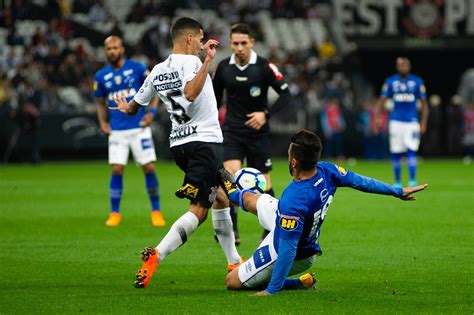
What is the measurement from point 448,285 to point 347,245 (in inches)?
119

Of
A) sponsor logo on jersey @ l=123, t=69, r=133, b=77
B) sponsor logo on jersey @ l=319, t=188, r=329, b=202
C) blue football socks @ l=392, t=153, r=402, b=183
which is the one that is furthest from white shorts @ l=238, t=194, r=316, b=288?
blue football socks @ l=392, t=153, r=402, b=183

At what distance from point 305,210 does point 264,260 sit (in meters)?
0.63

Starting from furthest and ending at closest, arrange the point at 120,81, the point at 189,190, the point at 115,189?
the point at 115,189
the point at 120,81
the point at 189,190

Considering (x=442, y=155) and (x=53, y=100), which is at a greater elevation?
(x=53, y=100)

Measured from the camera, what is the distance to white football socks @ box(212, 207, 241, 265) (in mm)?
9555

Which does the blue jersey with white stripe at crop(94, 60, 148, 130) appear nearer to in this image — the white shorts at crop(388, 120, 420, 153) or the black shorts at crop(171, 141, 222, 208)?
the black shorts at crop(171, 141, 222, 208)

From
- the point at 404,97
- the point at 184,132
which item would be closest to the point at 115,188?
the point at 184,132

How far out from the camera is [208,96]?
928 centimetres

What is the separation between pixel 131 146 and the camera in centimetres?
1437

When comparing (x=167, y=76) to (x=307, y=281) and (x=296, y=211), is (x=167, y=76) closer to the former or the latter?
(x=296, y=211)

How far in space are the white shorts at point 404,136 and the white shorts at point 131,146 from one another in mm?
7985

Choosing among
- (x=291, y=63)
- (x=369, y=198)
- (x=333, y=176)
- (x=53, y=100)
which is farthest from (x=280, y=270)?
→ (x=291, y=63)

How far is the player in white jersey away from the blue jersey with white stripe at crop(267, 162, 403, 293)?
3.48 feet

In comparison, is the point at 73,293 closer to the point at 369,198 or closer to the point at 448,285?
the point at 448,285
